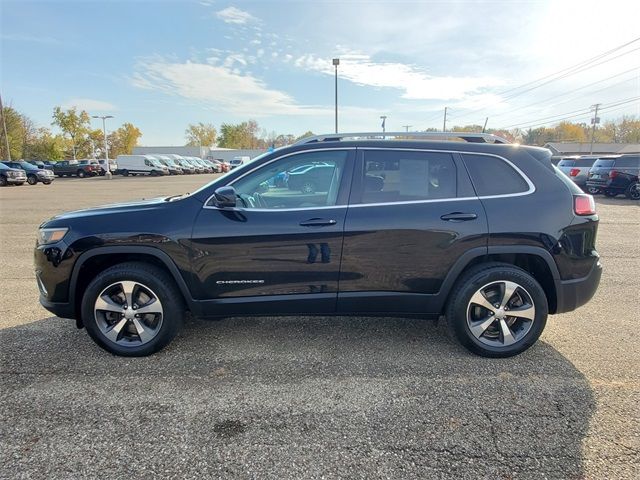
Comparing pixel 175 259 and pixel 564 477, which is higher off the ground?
pixel 175 259

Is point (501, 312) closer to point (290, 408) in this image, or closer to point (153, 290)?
point (290, 408)

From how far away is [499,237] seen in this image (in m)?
3.14

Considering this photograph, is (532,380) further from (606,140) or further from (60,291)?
(606,140)

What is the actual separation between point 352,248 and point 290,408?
1.26 meters

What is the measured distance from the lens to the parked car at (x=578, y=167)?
18359mm

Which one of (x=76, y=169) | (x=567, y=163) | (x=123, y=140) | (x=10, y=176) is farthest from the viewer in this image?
(x=123, y=140)

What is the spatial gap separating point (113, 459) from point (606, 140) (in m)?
117

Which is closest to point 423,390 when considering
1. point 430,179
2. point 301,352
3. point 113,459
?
point 301,352

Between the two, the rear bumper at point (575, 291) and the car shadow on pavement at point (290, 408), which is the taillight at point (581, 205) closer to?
the rear bumper at point (575, 291)

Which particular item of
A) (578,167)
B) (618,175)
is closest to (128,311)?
(618,175)

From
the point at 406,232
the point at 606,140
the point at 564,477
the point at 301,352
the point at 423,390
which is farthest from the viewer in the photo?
the point at 606,140

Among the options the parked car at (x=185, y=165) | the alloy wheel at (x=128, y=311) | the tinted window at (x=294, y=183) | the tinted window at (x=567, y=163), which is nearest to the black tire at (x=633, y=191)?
the tinted window at (x=567, y=163)

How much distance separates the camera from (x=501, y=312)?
3221 mm

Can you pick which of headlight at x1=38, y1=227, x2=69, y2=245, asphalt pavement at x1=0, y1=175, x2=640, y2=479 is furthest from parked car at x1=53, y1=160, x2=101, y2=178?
headlight at x1=38, y1=227, x2=69, y2=245
